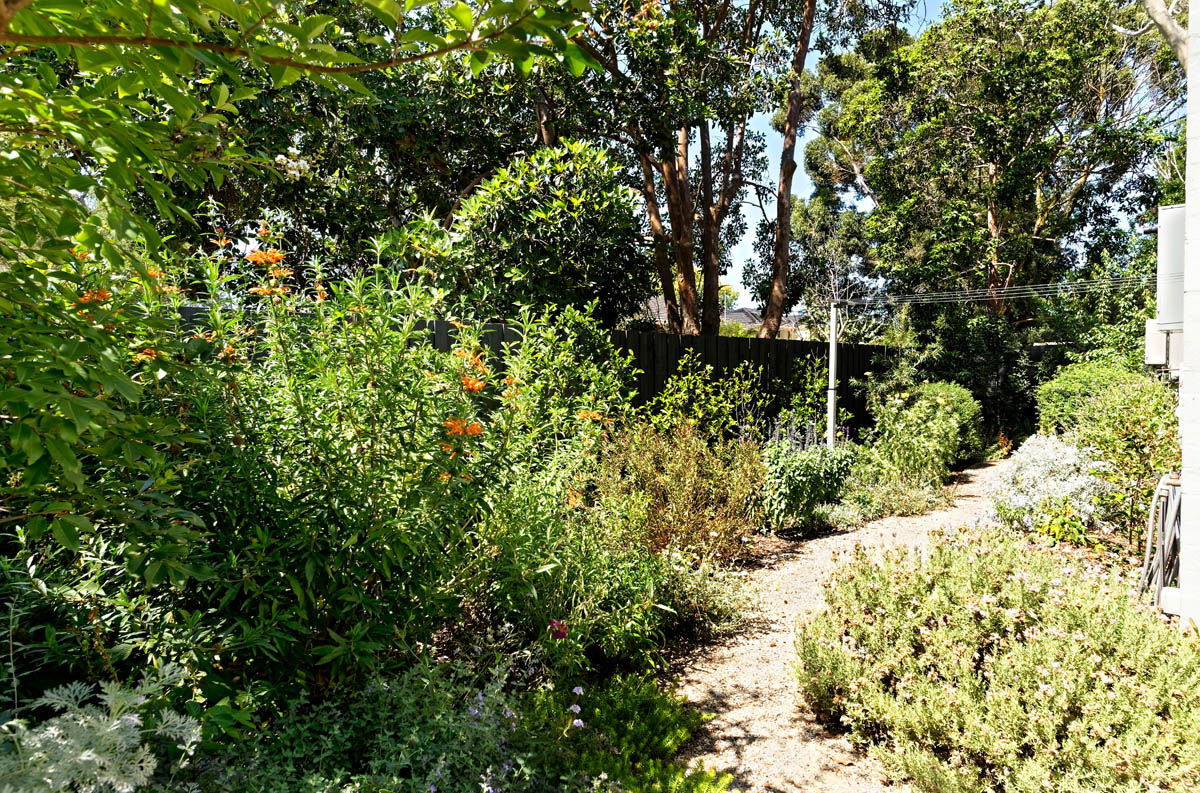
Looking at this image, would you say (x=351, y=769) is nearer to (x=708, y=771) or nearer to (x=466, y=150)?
(x=708, y=771)

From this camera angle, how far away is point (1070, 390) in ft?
32.6

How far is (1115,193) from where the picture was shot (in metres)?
13.8

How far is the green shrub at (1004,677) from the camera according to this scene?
2156 mm

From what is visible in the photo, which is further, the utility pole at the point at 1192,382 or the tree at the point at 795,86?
the tree at the point at 795,86

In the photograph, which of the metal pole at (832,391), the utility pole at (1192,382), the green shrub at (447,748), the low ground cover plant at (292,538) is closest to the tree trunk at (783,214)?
the metal pole at (832,391)

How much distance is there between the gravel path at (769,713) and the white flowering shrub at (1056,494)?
1782 millimetres

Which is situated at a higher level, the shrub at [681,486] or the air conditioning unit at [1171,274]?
the air conditioning unit at [1171,274]

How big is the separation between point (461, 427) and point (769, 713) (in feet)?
6.43

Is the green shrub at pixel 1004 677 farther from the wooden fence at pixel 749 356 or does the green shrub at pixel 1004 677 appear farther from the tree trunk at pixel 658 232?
the tree trunk at pixel 658 232

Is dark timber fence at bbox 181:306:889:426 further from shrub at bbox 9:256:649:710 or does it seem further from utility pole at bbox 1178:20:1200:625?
utility pole at bbox 1178:20:1200:625

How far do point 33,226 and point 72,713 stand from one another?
1017mm

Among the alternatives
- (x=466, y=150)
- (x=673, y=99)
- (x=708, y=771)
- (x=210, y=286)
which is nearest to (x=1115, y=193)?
(x=673, y=99)

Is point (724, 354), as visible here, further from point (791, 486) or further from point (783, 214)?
point (783, 214)

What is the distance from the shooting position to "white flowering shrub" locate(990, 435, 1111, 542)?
16.5ft
